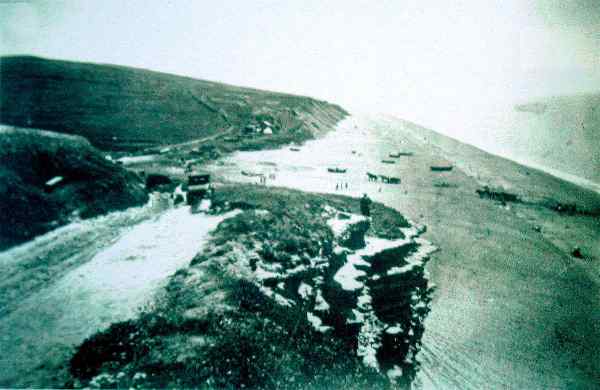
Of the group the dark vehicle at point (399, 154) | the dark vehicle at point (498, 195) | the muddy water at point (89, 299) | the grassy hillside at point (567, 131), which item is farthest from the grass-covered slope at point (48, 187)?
the grassy hillside at point (567, 131)

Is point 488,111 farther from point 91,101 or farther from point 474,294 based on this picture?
point 91,101

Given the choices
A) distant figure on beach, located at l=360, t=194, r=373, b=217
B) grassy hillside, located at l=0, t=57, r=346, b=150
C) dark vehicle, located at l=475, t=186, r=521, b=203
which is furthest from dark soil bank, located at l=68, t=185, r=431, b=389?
grassy hillside, located at l=0, t=57, r=346, b=150

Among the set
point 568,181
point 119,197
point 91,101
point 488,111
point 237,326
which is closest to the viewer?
point 237,326

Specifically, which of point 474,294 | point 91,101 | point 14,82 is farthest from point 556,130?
point 14,82

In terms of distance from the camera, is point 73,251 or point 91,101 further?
point 91,101

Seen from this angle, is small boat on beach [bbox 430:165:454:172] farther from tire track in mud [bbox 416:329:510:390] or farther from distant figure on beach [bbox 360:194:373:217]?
tire track in mud [bbox 416:329:510:390]

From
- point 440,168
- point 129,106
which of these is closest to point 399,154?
point 440,168
